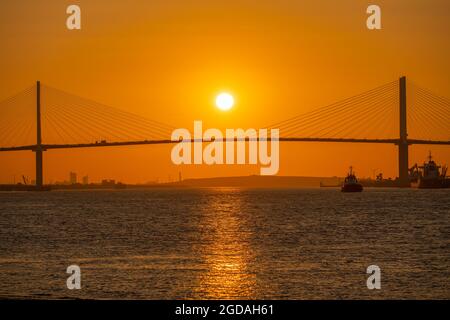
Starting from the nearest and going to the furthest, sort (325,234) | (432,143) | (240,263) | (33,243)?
(240,263), (33,243), (325,234), (432,143)

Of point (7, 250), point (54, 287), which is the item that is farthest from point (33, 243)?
point (54, 287)

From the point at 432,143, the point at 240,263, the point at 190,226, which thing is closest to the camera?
the point at 240,263

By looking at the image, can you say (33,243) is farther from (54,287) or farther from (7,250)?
(54,287)

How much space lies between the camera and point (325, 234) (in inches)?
1969
